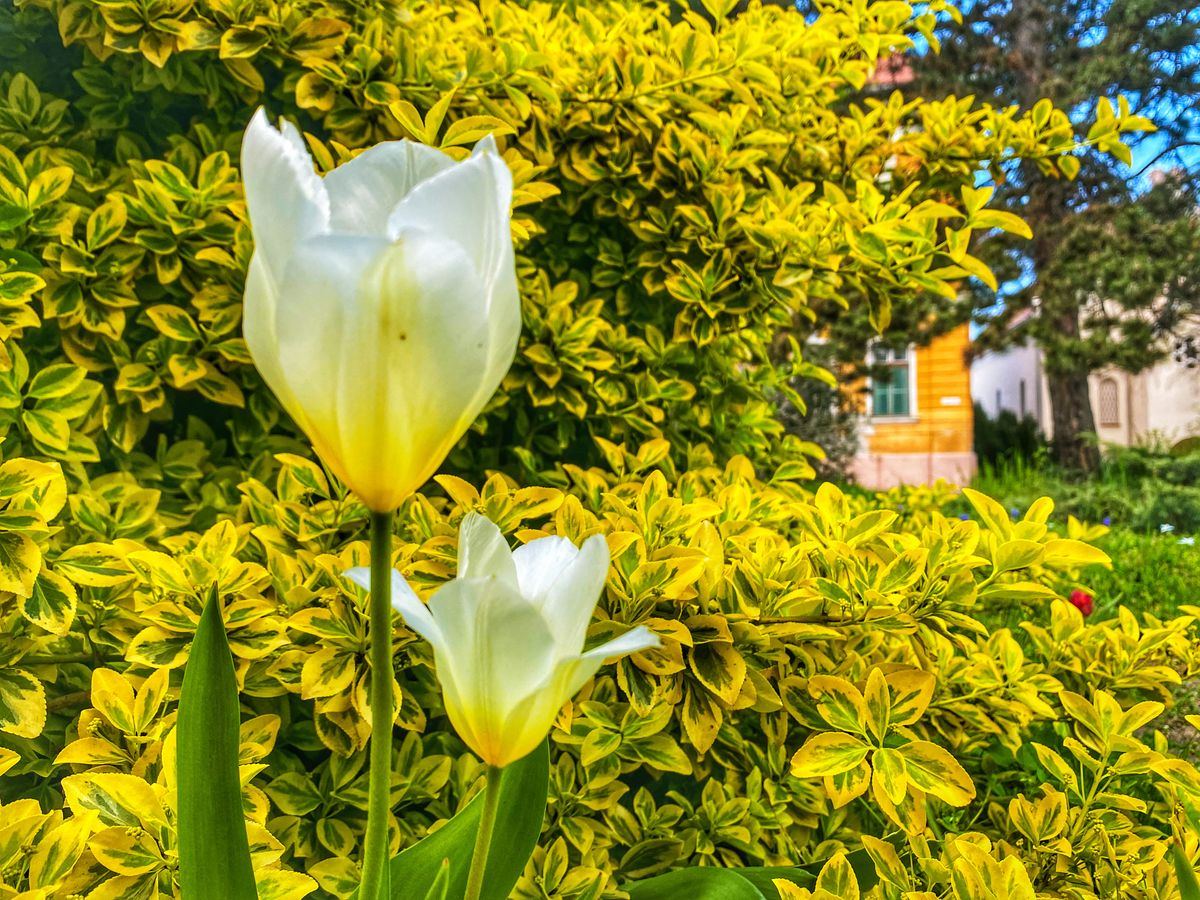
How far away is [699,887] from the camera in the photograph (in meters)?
0.84

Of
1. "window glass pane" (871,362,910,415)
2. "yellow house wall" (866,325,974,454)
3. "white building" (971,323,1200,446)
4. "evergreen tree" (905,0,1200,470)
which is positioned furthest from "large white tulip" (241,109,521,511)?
"window glass pane" (871,362,910,415)

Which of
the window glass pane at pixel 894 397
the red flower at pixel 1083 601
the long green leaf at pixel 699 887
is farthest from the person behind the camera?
the window glass pane at pixel 894 397

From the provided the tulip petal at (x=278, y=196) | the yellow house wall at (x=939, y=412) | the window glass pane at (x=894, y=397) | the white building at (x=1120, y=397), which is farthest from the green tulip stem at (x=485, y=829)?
the window glass pane at (x=894, y=397)

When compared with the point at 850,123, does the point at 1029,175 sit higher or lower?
higher

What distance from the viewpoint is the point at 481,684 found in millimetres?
440

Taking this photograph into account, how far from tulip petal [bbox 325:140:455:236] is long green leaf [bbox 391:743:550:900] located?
411mm

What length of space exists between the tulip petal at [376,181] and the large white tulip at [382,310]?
20 mm

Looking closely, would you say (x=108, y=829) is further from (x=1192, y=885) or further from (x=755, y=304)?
(x=755, y=304)

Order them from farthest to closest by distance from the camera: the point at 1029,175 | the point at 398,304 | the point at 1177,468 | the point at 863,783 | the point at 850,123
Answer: the point at 1029,175
the point at 1177,468
the point at 850,123
the point at 863,783
the point at 398,304

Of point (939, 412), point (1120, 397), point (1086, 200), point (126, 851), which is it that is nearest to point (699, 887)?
point (126, 851)

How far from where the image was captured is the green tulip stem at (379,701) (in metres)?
0.39

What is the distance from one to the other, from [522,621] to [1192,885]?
71 cm

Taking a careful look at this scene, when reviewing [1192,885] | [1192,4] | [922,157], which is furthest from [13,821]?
[1192,4]

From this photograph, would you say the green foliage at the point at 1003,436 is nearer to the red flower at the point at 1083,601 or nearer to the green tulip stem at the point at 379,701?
the red flower at the point at 1083,601
